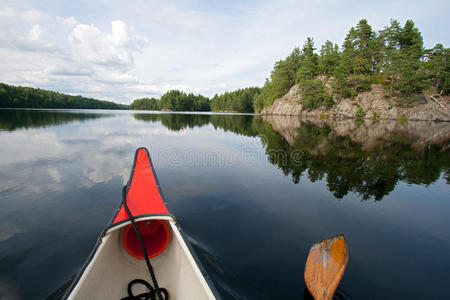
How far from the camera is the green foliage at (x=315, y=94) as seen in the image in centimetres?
5128

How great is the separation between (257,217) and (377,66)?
65960mm

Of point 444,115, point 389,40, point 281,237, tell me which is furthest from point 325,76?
point 281,237

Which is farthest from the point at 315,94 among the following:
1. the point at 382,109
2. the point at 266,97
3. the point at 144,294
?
the point at 144,294

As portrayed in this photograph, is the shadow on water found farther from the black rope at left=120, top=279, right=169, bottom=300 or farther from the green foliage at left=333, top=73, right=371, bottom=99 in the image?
the green foliage at left=333, top=73, right=371, bottom=99

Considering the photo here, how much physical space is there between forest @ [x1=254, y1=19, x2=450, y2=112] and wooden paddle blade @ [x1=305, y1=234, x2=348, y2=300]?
2139 inches

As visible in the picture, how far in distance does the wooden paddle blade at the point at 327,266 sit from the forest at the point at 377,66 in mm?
54338

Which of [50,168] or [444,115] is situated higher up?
[444,115]

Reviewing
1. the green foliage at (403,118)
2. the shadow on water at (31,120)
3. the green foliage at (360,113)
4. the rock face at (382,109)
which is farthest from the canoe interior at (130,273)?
the green foliage at (360,113)

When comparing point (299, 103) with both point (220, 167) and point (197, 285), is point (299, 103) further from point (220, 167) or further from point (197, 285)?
point (197, 285)

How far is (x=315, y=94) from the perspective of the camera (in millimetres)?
52375

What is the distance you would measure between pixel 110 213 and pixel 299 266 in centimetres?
499

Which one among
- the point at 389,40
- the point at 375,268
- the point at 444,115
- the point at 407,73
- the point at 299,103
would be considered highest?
the point at 389,40

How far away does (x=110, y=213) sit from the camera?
525cm

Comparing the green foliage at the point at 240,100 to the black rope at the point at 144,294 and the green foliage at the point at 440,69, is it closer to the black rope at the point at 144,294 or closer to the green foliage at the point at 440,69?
the green foliage at the point at 440,69
